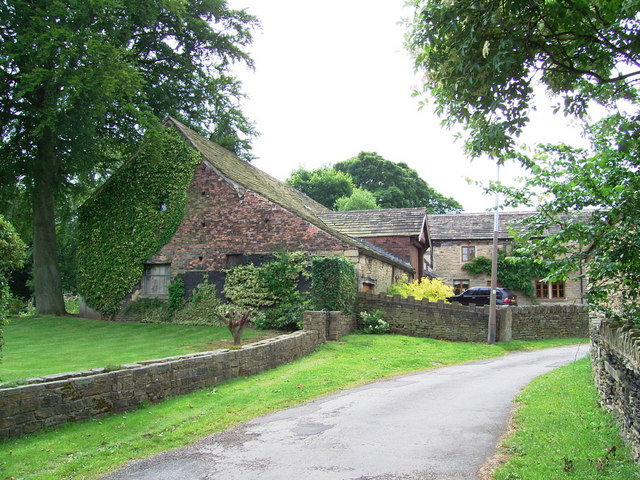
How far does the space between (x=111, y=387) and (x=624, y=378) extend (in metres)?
8.46

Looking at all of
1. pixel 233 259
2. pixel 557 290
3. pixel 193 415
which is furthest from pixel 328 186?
pixel 193 415

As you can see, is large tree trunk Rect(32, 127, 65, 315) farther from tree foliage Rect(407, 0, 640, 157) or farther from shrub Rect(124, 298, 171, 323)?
tree foliage Rect(407, 0, 640, 157)

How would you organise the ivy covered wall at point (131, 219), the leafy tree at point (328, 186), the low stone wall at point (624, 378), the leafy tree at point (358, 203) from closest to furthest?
the low stone wall at point (624, 378) < the ivy covered wall at point (131, 219) < the leafy tree at point (358, 203) < the leafy tree at point (328, 186)

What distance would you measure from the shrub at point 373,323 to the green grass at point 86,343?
4416 mm

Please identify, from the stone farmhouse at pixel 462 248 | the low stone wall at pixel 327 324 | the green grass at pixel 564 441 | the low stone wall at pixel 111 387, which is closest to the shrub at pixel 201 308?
the low stone wall at pixel 327 324

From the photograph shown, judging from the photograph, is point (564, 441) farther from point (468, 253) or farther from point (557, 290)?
point (468, 253)

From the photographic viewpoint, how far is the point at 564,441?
812 cm

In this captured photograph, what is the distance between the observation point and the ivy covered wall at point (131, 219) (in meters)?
24.3

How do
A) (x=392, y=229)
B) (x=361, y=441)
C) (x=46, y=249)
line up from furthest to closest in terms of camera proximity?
(x=392, y=229) < (x=46, y=249) < (x=361, y=441)

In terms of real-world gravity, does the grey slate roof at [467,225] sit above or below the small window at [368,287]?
A: above

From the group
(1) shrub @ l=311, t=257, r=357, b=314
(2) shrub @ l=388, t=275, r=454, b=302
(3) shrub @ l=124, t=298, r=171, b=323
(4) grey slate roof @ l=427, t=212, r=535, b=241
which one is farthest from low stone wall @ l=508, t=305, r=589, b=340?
(3) shrub @ l=124, t=298, r=171, b=323

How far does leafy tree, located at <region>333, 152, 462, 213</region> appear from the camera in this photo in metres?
62.2

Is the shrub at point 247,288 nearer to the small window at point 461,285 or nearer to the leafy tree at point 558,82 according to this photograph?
the leafy tree at point 558,82

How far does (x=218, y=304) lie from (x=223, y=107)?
560 inches
